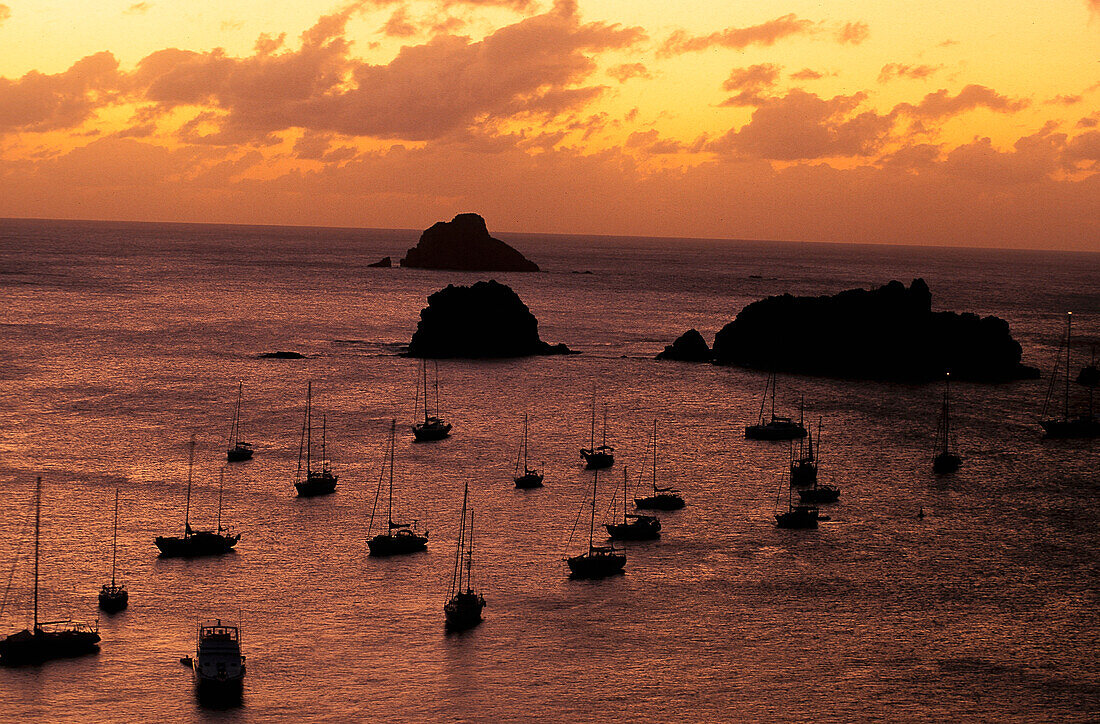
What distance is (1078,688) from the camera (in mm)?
52906

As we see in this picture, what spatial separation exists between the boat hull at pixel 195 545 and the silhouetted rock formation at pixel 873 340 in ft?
301

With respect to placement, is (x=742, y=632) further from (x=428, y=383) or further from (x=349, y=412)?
(x=428, y=383)

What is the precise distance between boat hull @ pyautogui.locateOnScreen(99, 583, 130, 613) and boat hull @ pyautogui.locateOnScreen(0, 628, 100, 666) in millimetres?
4030

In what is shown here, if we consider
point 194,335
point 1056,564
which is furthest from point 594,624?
point 194,335

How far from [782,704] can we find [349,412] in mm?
64252

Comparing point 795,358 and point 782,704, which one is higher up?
point 795,358

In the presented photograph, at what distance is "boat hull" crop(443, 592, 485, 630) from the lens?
55419 mm

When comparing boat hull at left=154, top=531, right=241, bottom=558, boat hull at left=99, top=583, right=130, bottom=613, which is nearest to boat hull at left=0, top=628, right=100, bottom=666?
boat hull at left=99, top=583, right=130, bottom=613

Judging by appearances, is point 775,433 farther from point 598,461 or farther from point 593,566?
point 593,566

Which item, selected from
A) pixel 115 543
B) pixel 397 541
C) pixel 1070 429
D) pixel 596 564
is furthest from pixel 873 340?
pixel 115 543

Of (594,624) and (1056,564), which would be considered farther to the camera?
(1056,564)

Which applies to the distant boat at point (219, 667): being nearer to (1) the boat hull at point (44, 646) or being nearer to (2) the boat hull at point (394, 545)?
(1) the boat hull at point (44, 646)

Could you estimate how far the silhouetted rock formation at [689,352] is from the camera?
494ft

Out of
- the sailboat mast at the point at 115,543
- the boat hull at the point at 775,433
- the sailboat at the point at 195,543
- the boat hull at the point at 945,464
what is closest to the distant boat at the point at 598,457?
the boat hull at the point at 775,433
